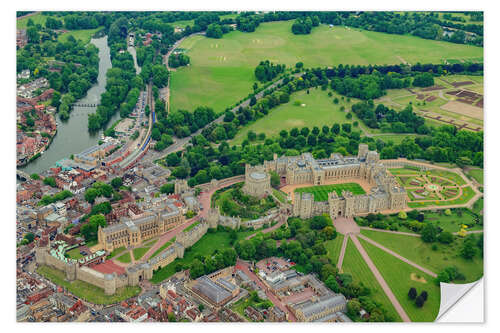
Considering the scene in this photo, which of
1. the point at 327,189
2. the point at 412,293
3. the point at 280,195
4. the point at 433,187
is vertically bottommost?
the point at 412,293

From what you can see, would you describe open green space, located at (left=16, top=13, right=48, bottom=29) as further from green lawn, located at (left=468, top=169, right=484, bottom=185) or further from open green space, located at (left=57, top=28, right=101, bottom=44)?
green lawn, located at (left=468, top=169, right=484, bottom=185)

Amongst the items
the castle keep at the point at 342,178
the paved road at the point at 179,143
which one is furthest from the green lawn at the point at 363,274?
the paved road at the point at 179,143

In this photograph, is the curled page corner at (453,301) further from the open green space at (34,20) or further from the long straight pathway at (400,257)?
the open green space at (34,20)

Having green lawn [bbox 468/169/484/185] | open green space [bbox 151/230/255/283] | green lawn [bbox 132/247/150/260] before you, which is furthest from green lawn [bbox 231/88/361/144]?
green lawn [bbox 132/247/150/260]

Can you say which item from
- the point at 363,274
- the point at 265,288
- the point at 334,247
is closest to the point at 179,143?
the point at 334,247

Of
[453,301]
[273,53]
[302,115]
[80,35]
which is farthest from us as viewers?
[80,35]

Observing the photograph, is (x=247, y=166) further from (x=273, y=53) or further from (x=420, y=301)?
(x=273, y=53)

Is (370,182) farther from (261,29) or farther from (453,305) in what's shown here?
(261,29)
